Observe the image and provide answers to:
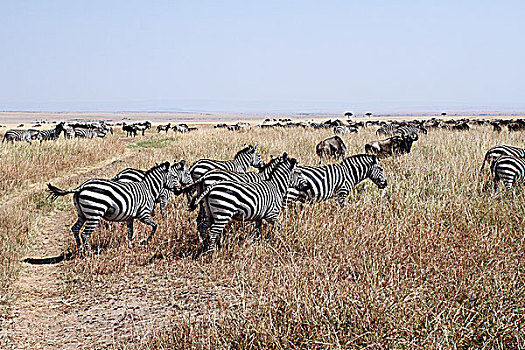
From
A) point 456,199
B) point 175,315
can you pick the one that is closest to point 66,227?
point 175,315

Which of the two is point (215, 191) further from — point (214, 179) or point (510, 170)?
point (510, 170)

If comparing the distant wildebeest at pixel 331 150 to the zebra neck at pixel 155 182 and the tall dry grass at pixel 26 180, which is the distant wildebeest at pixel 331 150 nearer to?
the zebra neck at pixel 155 182

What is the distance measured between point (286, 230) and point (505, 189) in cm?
473

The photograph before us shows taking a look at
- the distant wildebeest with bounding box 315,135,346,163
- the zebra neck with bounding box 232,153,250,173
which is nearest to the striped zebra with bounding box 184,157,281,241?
the zebra neck with bounding box 232,153,250,173

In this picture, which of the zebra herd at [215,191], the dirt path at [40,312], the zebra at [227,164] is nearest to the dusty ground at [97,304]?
the dirt path at [40,312]

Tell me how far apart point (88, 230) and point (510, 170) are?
7888 mm

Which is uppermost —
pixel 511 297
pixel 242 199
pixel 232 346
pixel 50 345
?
pixel 242 199

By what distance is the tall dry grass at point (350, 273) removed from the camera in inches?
150

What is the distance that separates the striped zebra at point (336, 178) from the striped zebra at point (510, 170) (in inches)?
92.3

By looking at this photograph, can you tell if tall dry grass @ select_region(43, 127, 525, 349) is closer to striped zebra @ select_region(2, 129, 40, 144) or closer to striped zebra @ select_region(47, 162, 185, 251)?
striped zebra @ select_region(47, 162, 185, 251)

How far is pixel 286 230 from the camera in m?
7.04

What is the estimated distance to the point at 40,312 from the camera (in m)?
5.13

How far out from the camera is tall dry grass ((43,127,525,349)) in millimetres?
3805

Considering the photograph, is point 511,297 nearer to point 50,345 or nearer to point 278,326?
point 278,326
